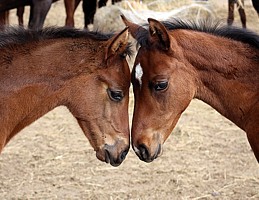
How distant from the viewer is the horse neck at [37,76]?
3.99 metres

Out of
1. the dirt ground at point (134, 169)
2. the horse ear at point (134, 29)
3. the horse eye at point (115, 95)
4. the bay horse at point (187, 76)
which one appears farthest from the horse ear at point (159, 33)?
the dirt ground at point (134, 169)

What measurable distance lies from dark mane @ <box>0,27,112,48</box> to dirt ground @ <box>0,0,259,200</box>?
178 cm

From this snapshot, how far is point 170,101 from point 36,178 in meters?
2.10

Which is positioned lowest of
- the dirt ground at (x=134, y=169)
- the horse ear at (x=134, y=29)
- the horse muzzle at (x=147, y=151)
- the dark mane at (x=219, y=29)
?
the dirt ground at (x=134, y=169)

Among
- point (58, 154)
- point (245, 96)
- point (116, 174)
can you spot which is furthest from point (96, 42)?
point (58, 154)

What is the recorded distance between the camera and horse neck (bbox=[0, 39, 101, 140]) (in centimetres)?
Answer: 399

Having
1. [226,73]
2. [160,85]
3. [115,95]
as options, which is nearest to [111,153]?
[115,95]

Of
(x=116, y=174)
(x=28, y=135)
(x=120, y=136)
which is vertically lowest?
(x=28, y=135)

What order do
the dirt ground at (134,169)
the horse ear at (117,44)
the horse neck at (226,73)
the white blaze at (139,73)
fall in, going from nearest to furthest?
the horse ear at (117,44), the white blaze at (139,73), the horse neck at (226,73), the dirt ground at (134,169)

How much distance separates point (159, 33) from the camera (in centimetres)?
408

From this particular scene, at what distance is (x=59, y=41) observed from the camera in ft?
13.4

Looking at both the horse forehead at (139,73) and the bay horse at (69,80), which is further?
the horse forehead at (139,73)

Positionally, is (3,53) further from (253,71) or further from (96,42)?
(253,71)

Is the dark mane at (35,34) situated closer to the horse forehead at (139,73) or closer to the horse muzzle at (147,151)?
the horse forehead at (139,73)
